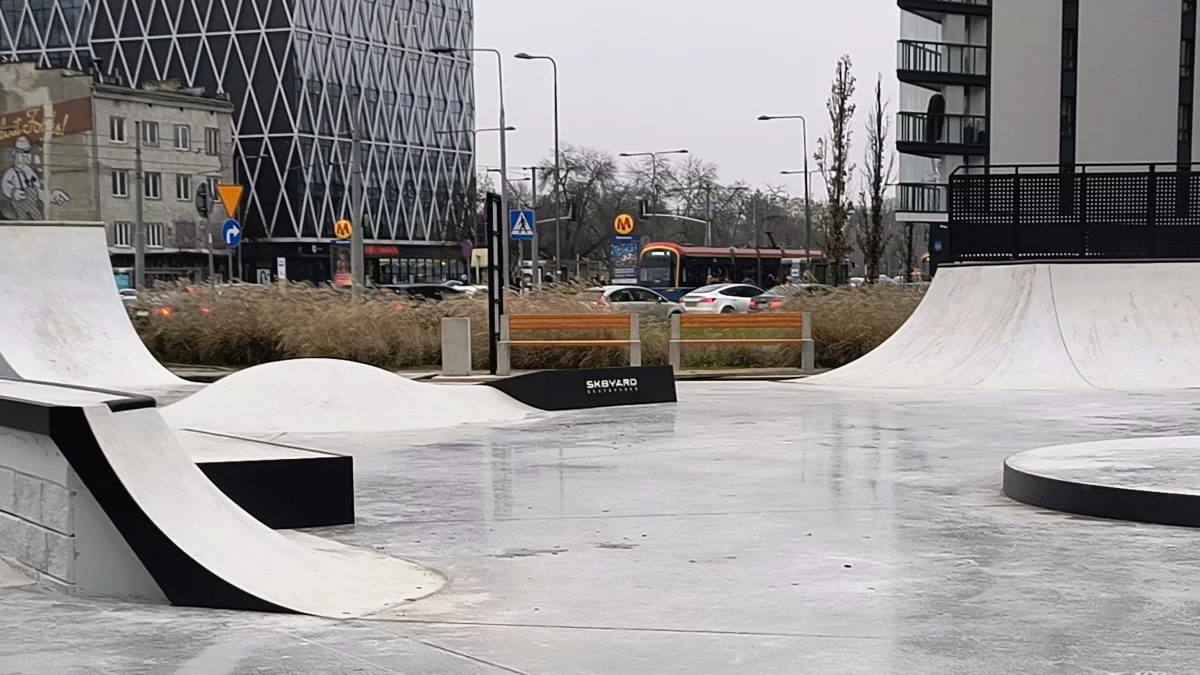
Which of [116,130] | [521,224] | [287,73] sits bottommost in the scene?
[521,224]

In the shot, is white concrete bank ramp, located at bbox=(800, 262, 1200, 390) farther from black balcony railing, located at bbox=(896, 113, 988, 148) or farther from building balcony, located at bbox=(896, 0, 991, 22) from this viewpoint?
building balcony, located at bbox=(896, 0, 991, 22)

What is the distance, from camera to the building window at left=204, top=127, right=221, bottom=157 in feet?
282

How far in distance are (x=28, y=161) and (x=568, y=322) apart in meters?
11.1

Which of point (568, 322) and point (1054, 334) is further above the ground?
point (568, 322)

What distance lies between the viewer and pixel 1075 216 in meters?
22.7

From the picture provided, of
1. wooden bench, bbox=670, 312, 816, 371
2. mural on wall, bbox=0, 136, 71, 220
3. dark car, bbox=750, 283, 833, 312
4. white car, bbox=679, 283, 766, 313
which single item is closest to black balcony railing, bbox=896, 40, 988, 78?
white car, bbox=679, 283, 766, 313

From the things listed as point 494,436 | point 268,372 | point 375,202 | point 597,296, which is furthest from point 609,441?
point 375,202

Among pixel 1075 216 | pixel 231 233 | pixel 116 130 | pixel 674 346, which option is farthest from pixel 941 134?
pixel 116 130

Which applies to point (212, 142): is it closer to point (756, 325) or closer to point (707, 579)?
point (756, 325)

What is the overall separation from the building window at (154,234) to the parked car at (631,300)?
41.8 metres

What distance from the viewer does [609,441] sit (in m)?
13.7

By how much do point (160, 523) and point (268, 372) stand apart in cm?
923

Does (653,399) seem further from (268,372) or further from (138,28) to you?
(138,28)

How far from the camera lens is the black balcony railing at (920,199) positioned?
64.0 metres
